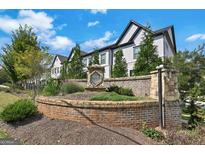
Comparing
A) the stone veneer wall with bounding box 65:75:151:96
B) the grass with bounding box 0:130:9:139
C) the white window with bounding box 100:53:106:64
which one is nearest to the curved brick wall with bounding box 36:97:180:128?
the grass with bounding box 0:130:9:139

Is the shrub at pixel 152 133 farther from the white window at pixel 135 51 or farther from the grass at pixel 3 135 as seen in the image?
the white window at pixel 135 51

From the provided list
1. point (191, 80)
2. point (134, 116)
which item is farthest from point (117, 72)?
point (134, 116)

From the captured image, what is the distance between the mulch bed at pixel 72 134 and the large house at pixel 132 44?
1636 cm

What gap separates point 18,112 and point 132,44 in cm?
1862

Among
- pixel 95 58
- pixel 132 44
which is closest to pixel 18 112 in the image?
pixel 132 44

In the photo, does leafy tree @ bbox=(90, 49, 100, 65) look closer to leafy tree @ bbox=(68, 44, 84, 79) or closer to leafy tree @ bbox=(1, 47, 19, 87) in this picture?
leafy tree @ bbox=(68, 44, 84, 79)

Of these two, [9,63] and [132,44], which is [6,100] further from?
[132,44]

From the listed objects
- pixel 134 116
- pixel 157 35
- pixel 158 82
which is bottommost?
pixel 134 116

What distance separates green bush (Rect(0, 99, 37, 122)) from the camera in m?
8.47

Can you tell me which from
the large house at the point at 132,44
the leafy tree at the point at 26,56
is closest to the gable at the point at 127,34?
the large house at the point at 132,44

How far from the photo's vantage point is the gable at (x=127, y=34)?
2669cm

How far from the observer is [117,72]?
23938 millimetres
